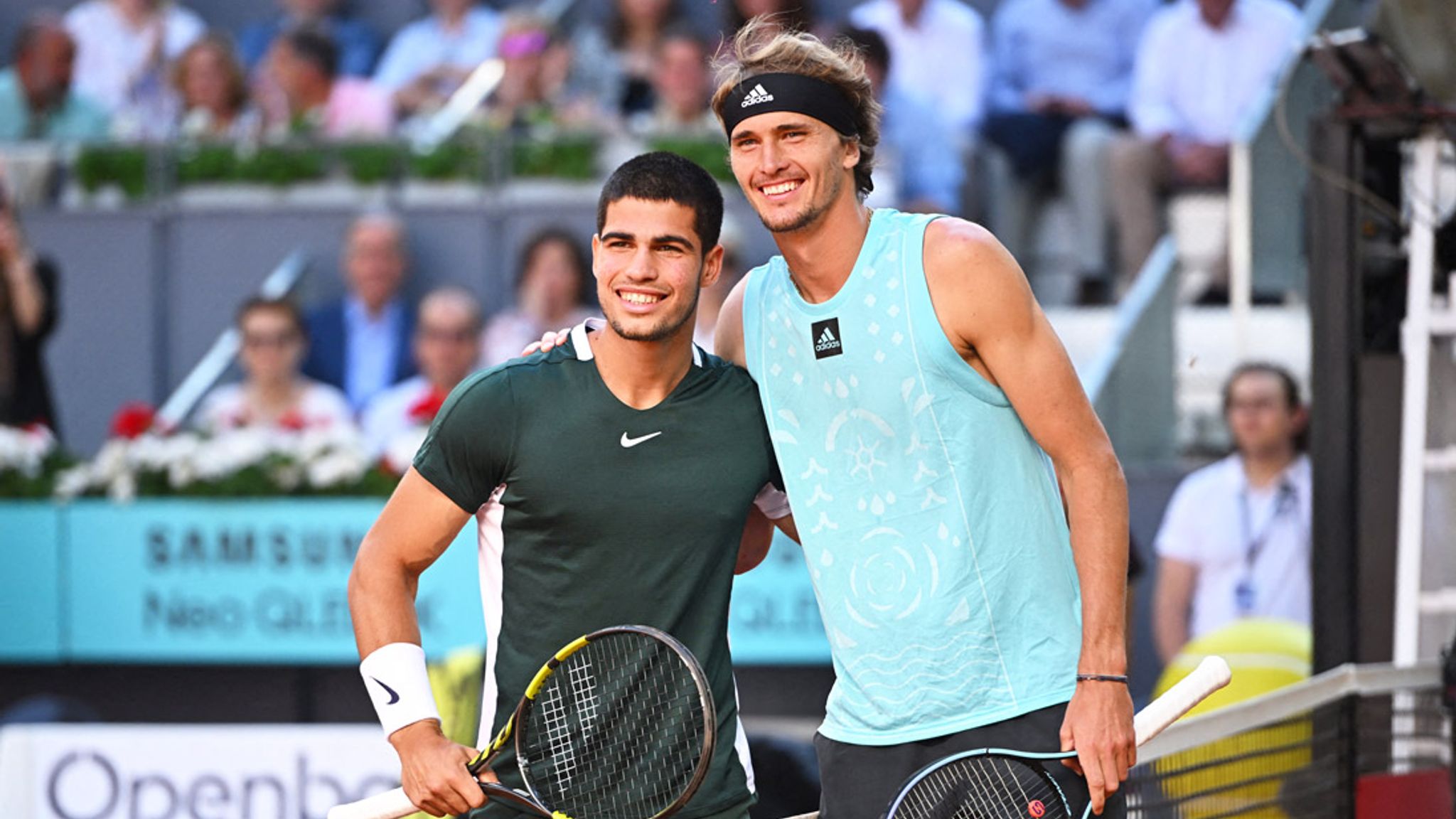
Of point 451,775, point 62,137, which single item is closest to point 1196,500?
point 451,775

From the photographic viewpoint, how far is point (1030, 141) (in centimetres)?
917

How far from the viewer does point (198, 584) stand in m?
7.94

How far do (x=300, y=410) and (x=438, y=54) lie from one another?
2.93 meters

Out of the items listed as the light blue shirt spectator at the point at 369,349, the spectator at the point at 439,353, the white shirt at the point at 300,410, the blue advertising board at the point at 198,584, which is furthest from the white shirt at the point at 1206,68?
the white shirt at the point at 300,410

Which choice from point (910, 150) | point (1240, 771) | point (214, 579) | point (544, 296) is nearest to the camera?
point (1240, 771)

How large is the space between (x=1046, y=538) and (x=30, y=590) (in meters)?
5.87

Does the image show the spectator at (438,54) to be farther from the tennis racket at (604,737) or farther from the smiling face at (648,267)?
the tennis racket at (604,737)

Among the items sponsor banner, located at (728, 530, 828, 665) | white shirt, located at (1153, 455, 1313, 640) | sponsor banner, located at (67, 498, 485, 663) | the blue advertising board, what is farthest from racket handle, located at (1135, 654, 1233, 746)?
sponsor banner, located at (67, 498, 485, 663)

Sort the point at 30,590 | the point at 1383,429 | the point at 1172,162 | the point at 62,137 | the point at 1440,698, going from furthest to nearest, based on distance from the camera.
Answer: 1. the point at 62,137
2. the point at 1172,162
3. the point at 30,590
4. the point at 1383,429
5. the point at 1440,698

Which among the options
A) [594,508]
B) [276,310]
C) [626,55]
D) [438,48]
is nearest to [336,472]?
[276,310]

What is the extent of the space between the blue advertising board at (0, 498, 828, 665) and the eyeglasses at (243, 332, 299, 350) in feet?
3.47

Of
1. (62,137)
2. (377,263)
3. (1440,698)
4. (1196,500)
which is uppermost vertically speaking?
(62,137)

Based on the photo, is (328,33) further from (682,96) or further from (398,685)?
(398,685)

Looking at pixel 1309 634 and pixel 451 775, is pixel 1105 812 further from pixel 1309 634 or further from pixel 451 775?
pixel 1309 634
